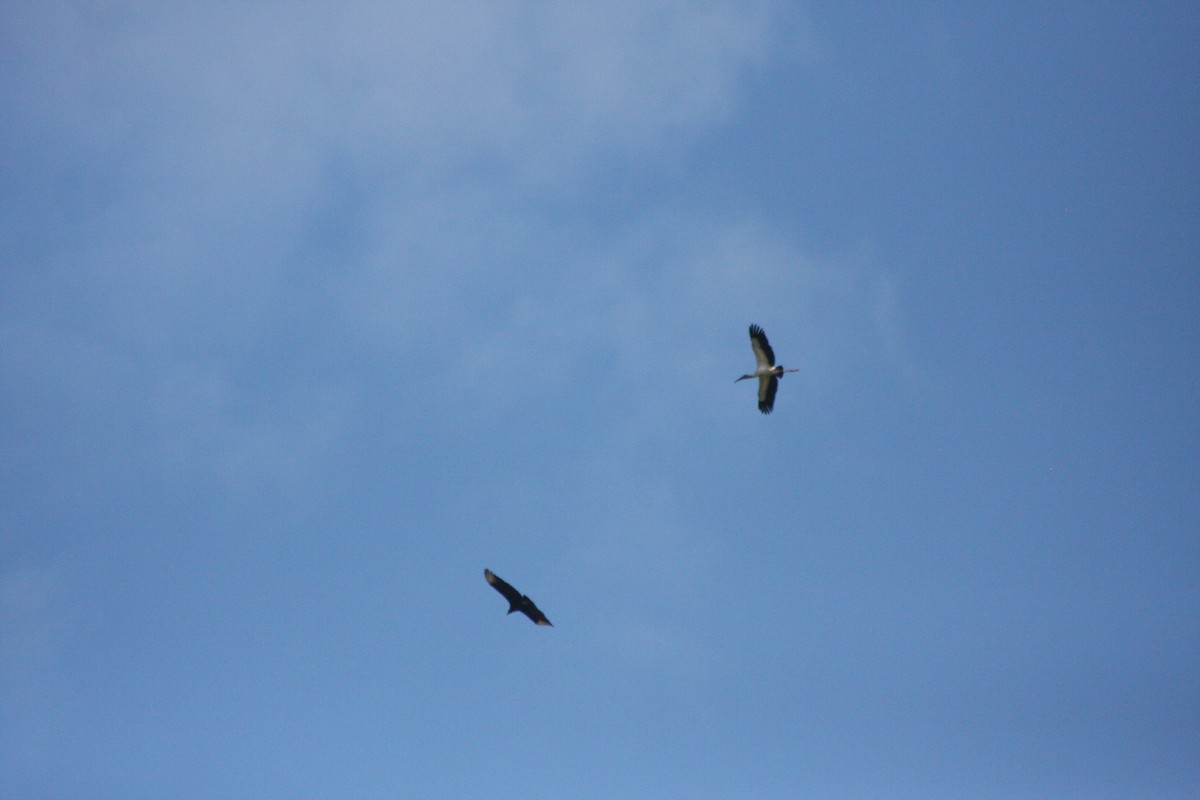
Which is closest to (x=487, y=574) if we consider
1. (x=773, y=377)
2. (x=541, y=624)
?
(x=541, y=624)

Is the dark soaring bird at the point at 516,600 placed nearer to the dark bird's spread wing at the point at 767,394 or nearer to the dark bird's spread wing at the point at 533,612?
the dark bird's spread wing at the point at 533,612

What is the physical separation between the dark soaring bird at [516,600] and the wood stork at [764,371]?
1412 cm

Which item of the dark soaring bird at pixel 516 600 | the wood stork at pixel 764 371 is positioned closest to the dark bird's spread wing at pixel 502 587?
the dark soaring bird at pixel 516 600

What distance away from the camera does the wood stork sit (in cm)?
4588

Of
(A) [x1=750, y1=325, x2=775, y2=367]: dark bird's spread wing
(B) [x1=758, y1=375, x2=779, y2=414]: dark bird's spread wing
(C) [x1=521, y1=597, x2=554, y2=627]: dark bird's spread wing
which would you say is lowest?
(C) [x1=521, y1=597, x2=554, y2=627]: dark bird's spread wing

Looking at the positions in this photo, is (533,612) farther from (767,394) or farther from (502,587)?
(767,394)

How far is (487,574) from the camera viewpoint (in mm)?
38000

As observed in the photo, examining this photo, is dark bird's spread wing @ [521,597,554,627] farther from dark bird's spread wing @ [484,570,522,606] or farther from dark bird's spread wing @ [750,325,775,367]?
dark bird's spread wing @ [750,325,775,367]

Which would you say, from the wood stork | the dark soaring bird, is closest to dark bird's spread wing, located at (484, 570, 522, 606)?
the dark soaring bird

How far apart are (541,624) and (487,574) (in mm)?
3064

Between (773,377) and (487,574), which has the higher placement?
(773,377)

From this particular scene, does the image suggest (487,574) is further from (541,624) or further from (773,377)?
(773,377)

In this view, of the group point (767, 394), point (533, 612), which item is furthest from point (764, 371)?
point (533, 612)

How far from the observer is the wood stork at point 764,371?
45.9 meters
